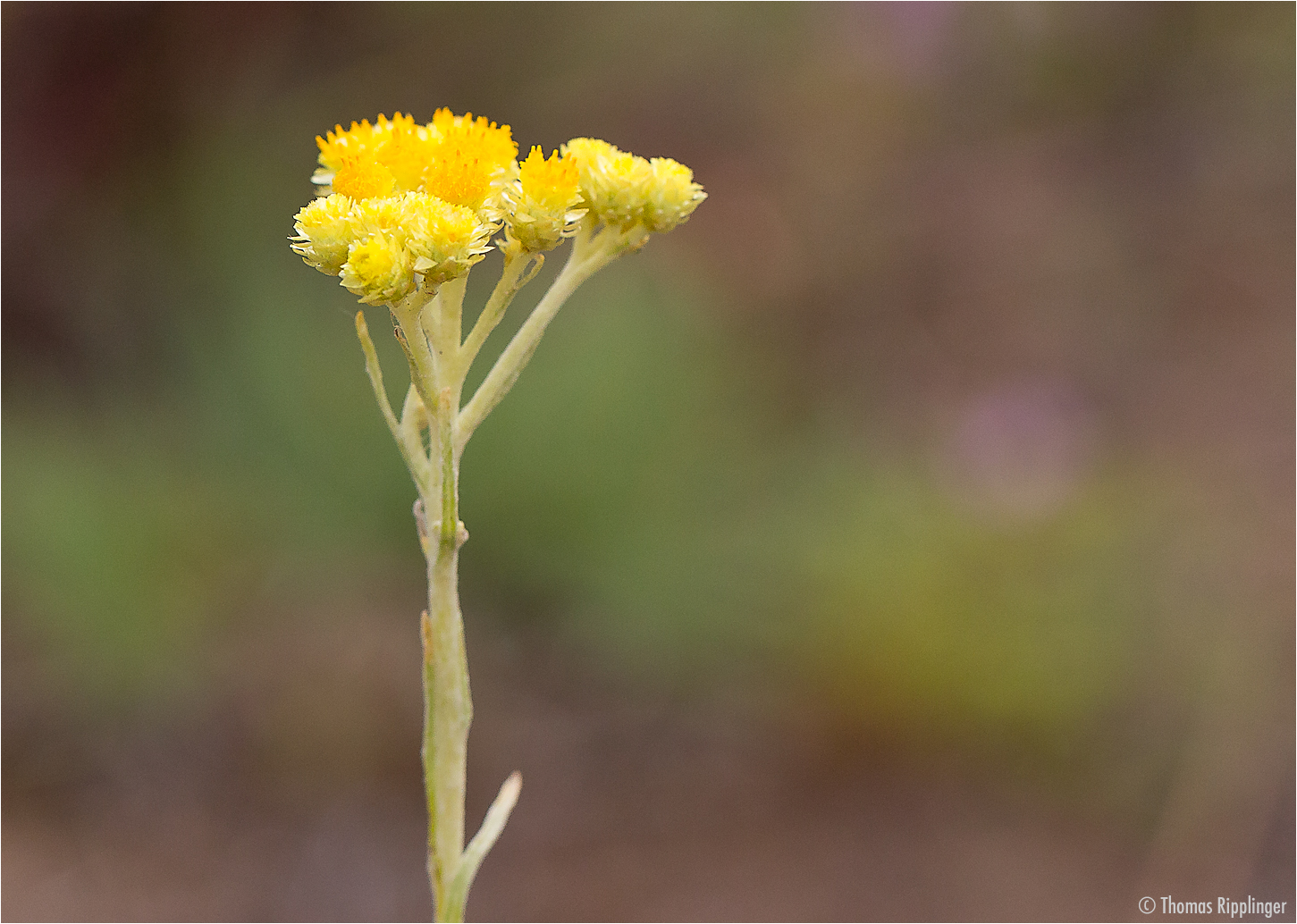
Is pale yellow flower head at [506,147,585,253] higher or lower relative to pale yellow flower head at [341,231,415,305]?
higher

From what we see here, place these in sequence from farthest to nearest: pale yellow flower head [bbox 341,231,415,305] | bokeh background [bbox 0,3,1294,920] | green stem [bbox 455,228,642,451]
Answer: bokeh background [bbox 0,3,1294,920] < green stem [bbox 455,228,642,451] < pale yellow flower head [bbox 341,231,415,305]

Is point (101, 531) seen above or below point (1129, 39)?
below

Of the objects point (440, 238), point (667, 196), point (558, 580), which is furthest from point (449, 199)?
point (558, 580)

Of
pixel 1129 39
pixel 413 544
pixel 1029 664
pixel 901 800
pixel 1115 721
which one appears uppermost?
pixel 1129 39

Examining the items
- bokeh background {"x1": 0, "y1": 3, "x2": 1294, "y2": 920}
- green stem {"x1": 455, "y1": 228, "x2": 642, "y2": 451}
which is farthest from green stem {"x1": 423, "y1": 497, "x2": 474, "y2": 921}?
bokeh background {"x1": 0, "y1": 3, "x2": 1294, "y2": 920}

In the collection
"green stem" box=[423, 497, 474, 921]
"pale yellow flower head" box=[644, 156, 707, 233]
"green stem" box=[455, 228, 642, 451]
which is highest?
"pale yellow flower head" box=[644, 156, 707, 233]

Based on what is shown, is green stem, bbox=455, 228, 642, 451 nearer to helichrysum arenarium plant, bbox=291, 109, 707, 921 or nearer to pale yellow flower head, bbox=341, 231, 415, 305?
helichrysum arenarium plant, bbox=291, 109, 707, 921

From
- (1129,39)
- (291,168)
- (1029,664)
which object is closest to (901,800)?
(1029,664)

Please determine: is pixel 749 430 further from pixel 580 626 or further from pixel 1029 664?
pixel 1029 664
